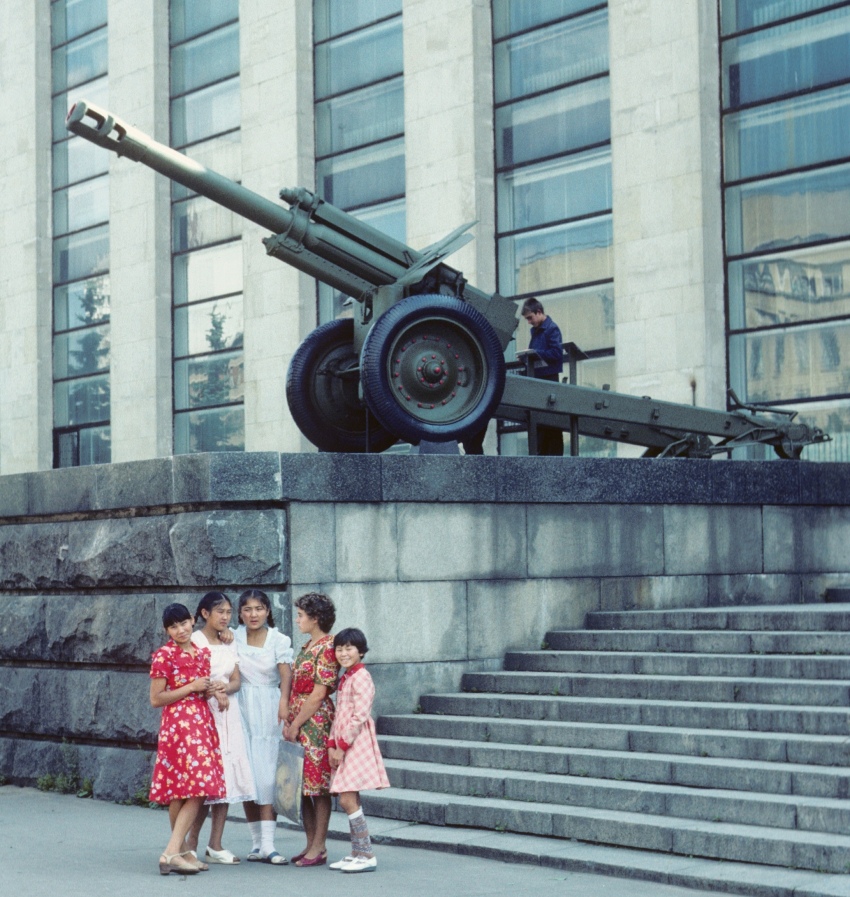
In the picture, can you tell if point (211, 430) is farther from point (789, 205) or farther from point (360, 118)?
point (789, 205)

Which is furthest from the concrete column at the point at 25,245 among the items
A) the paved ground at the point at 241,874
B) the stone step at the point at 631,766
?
the paved ground at the point at 241,874

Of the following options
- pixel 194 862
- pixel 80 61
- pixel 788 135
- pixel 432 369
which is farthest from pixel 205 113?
pixel 194 862

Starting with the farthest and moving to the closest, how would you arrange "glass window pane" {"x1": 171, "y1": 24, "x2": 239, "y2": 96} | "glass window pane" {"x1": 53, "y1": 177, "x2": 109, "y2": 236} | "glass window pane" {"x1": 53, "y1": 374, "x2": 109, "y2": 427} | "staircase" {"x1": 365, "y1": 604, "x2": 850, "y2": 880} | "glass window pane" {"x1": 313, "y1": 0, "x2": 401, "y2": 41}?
"glass window pane" {"x1": 53, "y1": 177, "x2": 109, "y2": 236} → "glass window pane" {"x1": 53, "y1": 374, "x2": 109, "y2": 427} → "glass window pane" {"x1": 171, "y1": 24, "x2": 239, "y2": 96} → "glass window pane" {"x1": 313, "y1": 0, "x2": 401, "y2": 41} → "staircase" {"x1": 365, "y1": 604, "x2": 850, "y2": 880}

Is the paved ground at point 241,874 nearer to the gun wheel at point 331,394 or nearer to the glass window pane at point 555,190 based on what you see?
the gun wheel at point 331,394

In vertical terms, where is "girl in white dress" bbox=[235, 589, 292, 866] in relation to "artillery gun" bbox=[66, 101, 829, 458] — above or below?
below

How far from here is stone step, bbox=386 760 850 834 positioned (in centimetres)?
834

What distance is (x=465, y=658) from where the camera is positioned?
11.8 meters

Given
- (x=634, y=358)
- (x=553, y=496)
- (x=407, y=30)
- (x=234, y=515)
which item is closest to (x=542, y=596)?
(x=553, y=496)

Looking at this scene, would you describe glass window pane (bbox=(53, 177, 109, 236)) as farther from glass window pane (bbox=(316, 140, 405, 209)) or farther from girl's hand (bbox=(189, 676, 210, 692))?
girl's hand (bbox=(189, 676, 210, 692))

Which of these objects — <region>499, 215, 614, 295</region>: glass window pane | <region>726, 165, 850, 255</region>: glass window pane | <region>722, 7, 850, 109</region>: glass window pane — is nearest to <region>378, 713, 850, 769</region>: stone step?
<region>726, 165, 850, 255</region>: glass window pane

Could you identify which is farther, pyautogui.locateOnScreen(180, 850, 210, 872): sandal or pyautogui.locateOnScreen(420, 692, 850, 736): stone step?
pyautogui.locateOnScreen(420, 692, 850, 736): stone step

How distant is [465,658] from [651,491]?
2.16 m

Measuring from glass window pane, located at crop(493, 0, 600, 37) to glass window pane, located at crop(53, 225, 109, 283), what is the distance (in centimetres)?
940

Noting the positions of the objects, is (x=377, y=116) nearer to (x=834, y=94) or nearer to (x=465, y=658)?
(x=834, y=94)
